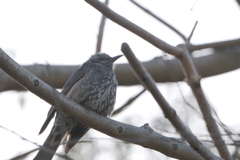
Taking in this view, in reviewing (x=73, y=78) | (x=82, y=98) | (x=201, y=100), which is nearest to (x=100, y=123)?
(x=201, y=100)

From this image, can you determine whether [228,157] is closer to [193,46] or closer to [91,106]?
[193,46]

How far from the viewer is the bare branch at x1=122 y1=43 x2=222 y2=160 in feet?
8.94

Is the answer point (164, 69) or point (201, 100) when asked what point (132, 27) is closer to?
point (201, 100)

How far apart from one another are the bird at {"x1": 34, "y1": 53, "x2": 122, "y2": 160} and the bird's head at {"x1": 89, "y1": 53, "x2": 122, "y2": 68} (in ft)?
1.40

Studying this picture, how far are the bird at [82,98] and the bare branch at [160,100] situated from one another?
2.33 metres

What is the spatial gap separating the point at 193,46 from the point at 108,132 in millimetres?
1212

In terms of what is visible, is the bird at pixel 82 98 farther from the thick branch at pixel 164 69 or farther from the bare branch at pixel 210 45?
the bare branch at pixel 210 45

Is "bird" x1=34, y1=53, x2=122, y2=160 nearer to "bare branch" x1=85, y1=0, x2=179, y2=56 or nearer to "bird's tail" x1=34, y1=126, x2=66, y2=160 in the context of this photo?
"bird's tail" x1=34, y1=126, x2=66, y2=160

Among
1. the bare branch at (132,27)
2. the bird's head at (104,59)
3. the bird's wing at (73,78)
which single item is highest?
the bird's head at (104,59)

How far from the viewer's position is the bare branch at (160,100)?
2.72 metres

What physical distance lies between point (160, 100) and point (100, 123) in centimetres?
135

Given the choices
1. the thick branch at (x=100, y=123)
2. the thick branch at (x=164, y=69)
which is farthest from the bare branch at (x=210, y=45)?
the thick branch at (x=164, y=69)

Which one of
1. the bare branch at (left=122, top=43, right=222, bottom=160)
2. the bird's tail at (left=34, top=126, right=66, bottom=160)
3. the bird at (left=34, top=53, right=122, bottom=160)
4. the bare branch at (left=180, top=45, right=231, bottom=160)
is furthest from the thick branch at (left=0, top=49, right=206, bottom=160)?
the bird's tail at (left=34, top=126, right=66, bottom=160)

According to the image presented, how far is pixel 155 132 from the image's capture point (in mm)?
3953
